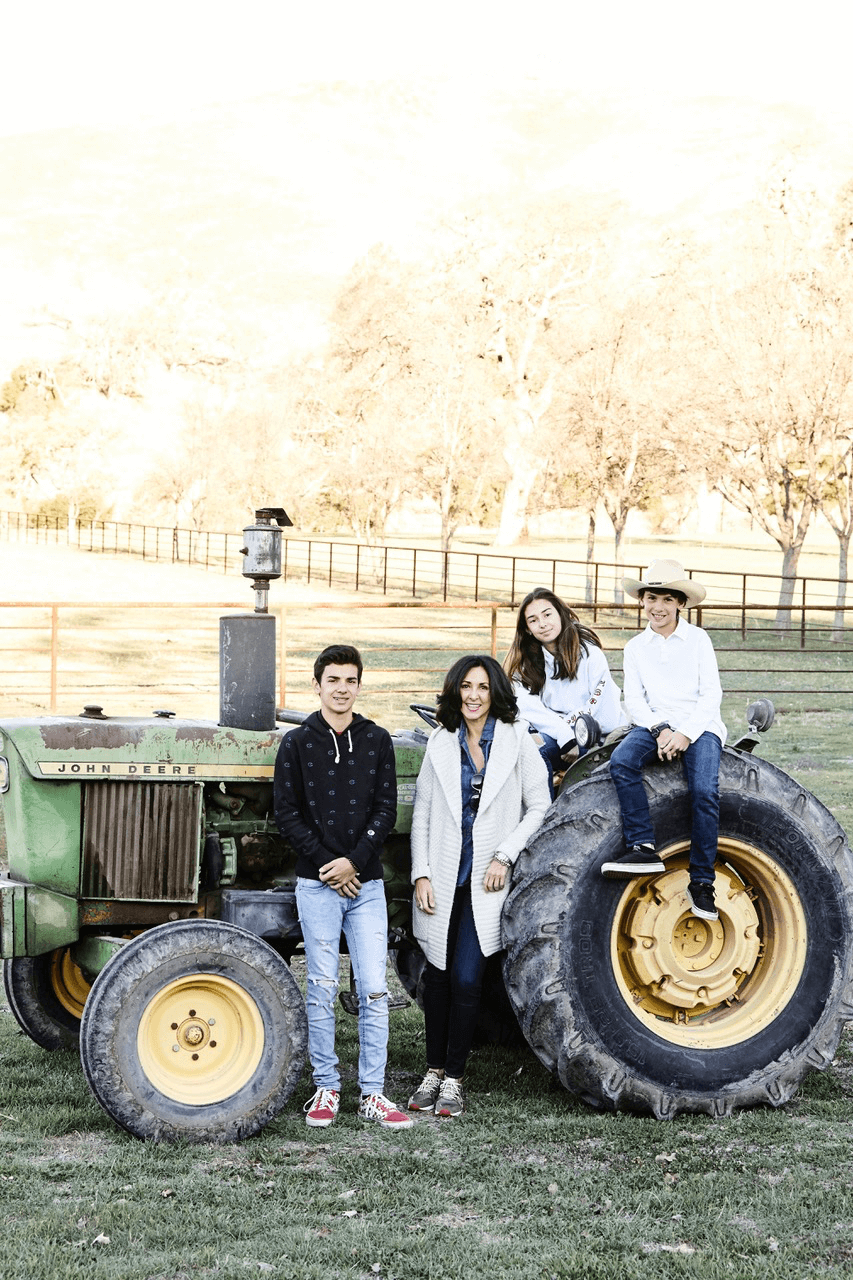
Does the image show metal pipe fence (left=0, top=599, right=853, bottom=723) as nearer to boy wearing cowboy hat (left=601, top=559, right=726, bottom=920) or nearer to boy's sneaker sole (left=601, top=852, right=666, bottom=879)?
boy wearing cowboy hat (left=601, top=559, right=726, bottom=920)

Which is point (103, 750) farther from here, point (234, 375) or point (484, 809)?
point (234, 375)

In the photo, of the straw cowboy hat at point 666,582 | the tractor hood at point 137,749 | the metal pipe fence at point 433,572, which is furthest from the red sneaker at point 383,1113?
the metal pipe fence at point 433,572

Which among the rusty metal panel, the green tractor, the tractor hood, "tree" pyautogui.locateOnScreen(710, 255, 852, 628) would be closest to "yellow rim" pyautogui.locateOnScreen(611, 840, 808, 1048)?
the green tractor

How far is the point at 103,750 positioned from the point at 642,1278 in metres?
2.40

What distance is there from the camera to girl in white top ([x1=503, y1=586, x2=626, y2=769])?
543cm

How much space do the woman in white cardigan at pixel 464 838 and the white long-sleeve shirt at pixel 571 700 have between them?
333mm

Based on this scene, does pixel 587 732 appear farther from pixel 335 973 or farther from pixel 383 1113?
pixel 383 1113

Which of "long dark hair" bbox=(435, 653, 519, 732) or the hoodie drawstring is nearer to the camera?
the hoodie drawstring

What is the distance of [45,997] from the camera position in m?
5.63

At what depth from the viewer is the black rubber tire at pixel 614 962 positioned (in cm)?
474

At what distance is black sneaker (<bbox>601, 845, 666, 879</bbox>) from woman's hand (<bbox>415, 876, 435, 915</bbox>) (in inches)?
23.0

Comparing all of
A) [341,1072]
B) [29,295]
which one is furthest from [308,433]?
[29,295]

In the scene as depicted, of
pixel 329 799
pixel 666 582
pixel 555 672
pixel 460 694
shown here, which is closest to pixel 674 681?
pixel 666 582

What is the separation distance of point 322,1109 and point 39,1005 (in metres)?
1.44
